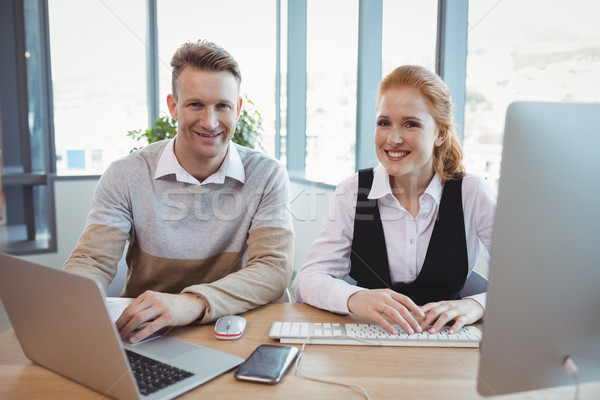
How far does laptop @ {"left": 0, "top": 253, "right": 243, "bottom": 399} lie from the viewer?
25.8 inches

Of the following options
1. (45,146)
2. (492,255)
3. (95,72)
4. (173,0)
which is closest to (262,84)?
(173,0)

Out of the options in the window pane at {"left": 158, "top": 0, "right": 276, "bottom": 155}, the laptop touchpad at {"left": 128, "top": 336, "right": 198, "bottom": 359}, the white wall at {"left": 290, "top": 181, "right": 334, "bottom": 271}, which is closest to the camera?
the laptop touchpad at {"left": 128, "top": 336, "right": 198, "bottom": 359}

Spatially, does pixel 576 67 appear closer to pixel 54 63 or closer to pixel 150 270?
pixel 150 270

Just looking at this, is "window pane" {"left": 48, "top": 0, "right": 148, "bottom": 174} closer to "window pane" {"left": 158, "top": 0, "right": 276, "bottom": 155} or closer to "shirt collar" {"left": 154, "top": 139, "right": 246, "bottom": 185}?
"window pane" {"left": 158, "top": 0, "right": 276, "bottom": 155}

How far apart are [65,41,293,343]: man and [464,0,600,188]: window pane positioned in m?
0.82

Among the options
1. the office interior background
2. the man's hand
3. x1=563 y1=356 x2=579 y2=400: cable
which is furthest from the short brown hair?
x1=563 y1=356 x2=579 y2=400: cable

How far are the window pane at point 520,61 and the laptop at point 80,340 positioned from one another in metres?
1.17

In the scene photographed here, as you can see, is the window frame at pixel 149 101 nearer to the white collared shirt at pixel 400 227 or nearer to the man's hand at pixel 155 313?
the white collared shirt at pixel 400 227

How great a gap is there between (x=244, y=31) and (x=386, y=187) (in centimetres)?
329

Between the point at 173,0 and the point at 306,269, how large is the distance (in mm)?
3930

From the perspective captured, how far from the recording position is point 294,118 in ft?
13.6

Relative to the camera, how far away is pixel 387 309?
1060 mm

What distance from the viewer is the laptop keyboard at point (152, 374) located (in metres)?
0.80

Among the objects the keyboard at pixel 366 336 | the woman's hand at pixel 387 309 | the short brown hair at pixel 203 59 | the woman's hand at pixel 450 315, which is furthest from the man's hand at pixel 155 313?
the short brown hair at pixel 203 59
